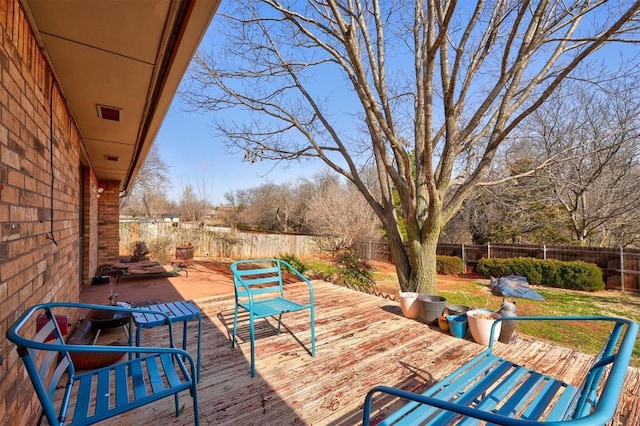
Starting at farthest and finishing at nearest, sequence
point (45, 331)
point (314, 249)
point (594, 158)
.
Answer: point (314, 249)
point (594, 158)
point (45, 331)

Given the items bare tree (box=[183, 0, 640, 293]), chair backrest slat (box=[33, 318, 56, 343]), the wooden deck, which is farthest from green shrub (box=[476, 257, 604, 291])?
chair backrest slat (box=[33, 318, 56, 343])

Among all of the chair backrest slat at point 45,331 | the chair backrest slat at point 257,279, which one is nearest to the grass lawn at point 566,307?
the chair backrest slat at point 257,279

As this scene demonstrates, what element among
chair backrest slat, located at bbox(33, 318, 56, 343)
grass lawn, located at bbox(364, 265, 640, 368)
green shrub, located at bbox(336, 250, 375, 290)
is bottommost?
grass lawn, located at bbox(364, 265, 640, 368)

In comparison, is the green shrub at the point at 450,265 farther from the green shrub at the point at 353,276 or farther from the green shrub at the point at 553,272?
the green shrub at the point at 353,276

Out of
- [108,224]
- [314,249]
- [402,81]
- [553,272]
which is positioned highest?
[402,81]

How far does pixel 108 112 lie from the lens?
3.08m

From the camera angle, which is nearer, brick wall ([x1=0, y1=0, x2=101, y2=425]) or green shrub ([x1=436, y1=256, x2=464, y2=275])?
brick wall ([x1=0, y1=0, x2=101, y2=425])

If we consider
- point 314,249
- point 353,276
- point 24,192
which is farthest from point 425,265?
point 314,249

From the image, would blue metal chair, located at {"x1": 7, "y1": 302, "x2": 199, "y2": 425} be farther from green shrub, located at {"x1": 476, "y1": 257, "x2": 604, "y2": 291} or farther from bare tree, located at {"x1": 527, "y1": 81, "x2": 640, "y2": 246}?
green shrub, located at {"x1": 476, "y1": 257, "x2": 604, "y2": 291}

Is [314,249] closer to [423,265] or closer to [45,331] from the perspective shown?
[423,265]

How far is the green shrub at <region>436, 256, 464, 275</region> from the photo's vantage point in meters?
12.7

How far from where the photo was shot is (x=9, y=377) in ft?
4.53

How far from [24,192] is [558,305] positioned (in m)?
10.5

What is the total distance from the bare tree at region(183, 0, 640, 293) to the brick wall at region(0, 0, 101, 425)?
3230mm
